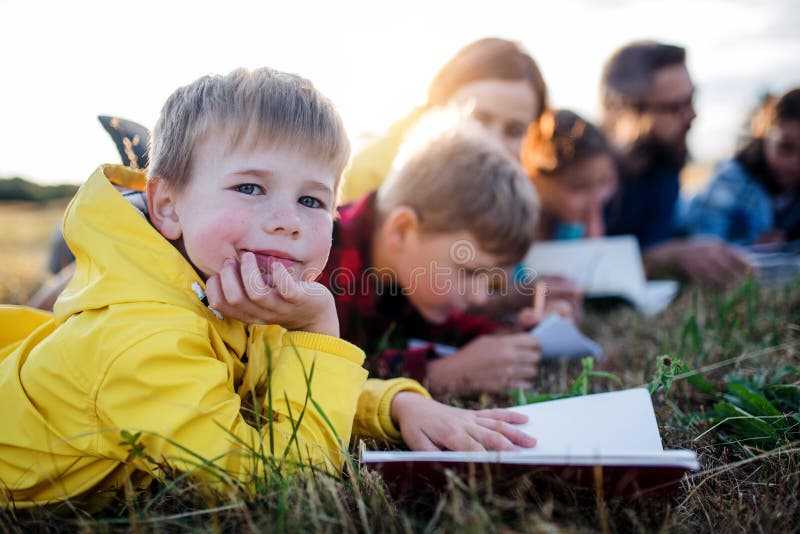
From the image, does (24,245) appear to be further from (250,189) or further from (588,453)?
(588,453)

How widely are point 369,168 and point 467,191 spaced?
89 centimetres

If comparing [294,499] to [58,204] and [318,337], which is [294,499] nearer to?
[318,337]

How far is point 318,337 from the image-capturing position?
128 centimetres

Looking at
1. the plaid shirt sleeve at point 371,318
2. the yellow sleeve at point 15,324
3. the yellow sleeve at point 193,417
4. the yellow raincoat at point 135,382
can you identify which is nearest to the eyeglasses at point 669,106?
the plaid shirt sleeve at point 371,318

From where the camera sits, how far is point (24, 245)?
22.9 ft

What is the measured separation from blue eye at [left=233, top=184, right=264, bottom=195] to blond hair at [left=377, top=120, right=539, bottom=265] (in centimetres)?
107

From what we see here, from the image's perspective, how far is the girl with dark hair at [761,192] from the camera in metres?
4.95

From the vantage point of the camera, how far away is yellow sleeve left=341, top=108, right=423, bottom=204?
3.01 meters

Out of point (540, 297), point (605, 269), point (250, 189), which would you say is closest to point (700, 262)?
point (605, 269)

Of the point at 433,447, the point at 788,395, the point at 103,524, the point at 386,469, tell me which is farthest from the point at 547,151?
the point at 103,524

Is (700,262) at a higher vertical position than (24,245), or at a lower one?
higher

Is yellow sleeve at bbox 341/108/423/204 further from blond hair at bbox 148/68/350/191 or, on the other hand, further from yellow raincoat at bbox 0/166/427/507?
yellow raincoat at bbox 0/166/427/507

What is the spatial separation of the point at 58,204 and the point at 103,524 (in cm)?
995

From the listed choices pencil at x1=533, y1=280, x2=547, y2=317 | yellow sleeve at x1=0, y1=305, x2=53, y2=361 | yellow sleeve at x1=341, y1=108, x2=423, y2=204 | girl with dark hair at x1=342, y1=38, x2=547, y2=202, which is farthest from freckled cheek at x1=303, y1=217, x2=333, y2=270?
girl with dark hair at x1=342, y1=38, x2=547, y2=202
